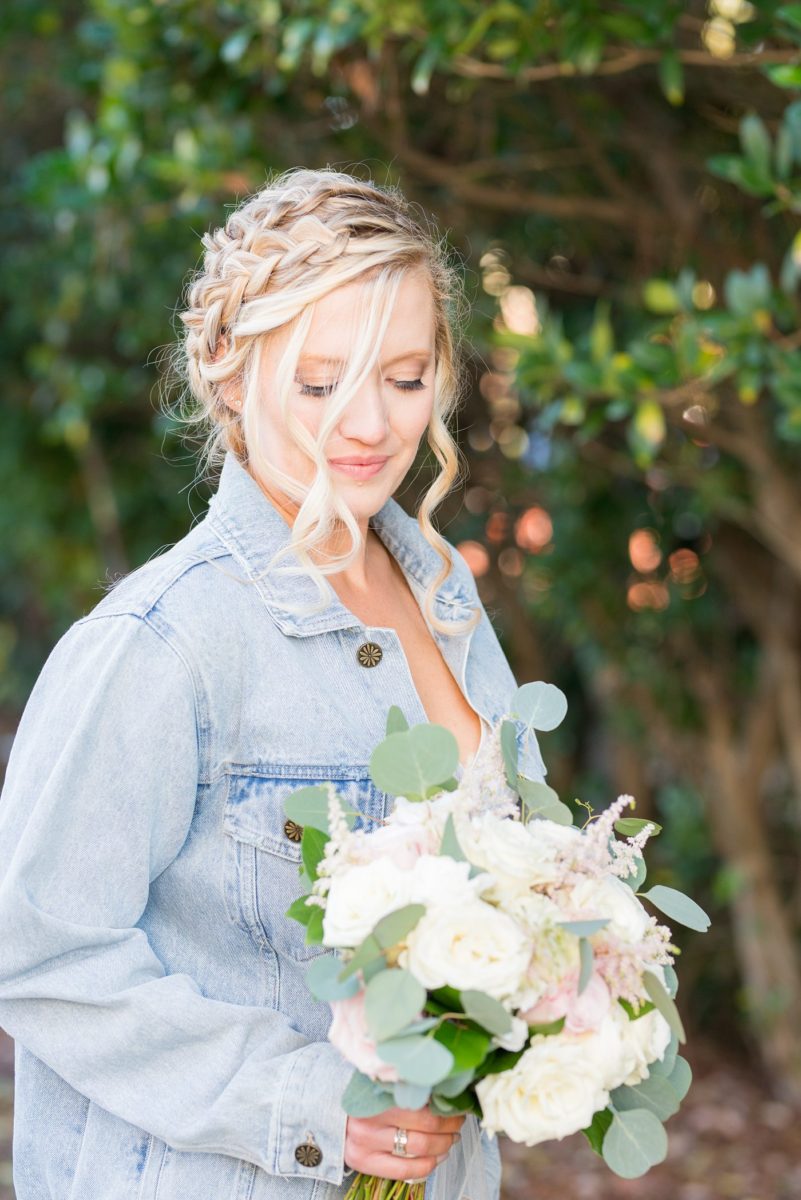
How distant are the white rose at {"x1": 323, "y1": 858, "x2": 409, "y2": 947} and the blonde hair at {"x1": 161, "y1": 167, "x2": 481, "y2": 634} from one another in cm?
47

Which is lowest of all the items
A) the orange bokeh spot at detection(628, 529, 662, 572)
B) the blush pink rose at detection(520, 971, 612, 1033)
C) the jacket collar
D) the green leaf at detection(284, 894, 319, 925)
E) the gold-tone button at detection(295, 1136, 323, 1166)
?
the orange bokeh spot at detection(628, 529, 662, 572)

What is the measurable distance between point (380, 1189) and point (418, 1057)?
1.19 ft

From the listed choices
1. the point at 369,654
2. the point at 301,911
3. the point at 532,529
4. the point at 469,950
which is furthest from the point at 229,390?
the point at 532,529

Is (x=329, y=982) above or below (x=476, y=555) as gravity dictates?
above

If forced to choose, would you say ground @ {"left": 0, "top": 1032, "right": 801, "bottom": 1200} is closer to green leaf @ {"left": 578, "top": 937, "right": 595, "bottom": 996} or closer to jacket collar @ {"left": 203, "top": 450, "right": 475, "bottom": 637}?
jacket collar @ {"left": 203, "top": 450, "right": 475, "bottom": 637}

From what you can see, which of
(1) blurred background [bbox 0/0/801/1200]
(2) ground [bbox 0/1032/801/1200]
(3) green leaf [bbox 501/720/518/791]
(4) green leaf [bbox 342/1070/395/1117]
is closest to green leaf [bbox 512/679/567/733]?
(3) green leaf [bbox 501/720/518/791]

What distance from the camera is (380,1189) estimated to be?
4.98 ft

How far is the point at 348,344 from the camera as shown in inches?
65.1

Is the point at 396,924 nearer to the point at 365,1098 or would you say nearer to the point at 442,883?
the point at 442,883

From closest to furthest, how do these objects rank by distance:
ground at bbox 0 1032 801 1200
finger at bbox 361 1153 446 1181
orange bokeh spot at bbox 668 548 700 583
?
1. finger at bbox 361 1153 446 1181
2. ground at bbox 0 1032 801 1200
3. orange bokeh spot at bbox 668 548 700 583

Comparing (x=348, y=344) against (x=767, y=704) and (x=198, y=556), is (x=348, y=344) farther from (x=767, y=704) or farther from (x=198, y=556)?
(x=767, y=704)

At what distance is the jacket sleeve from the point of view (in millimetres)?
1433

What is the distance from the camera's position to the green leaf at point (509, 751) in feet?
5.04

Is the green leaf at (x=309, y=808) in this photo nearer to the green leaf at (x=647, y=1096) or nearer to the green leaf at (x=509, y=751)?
the green leaf at (x=509, y=751)
